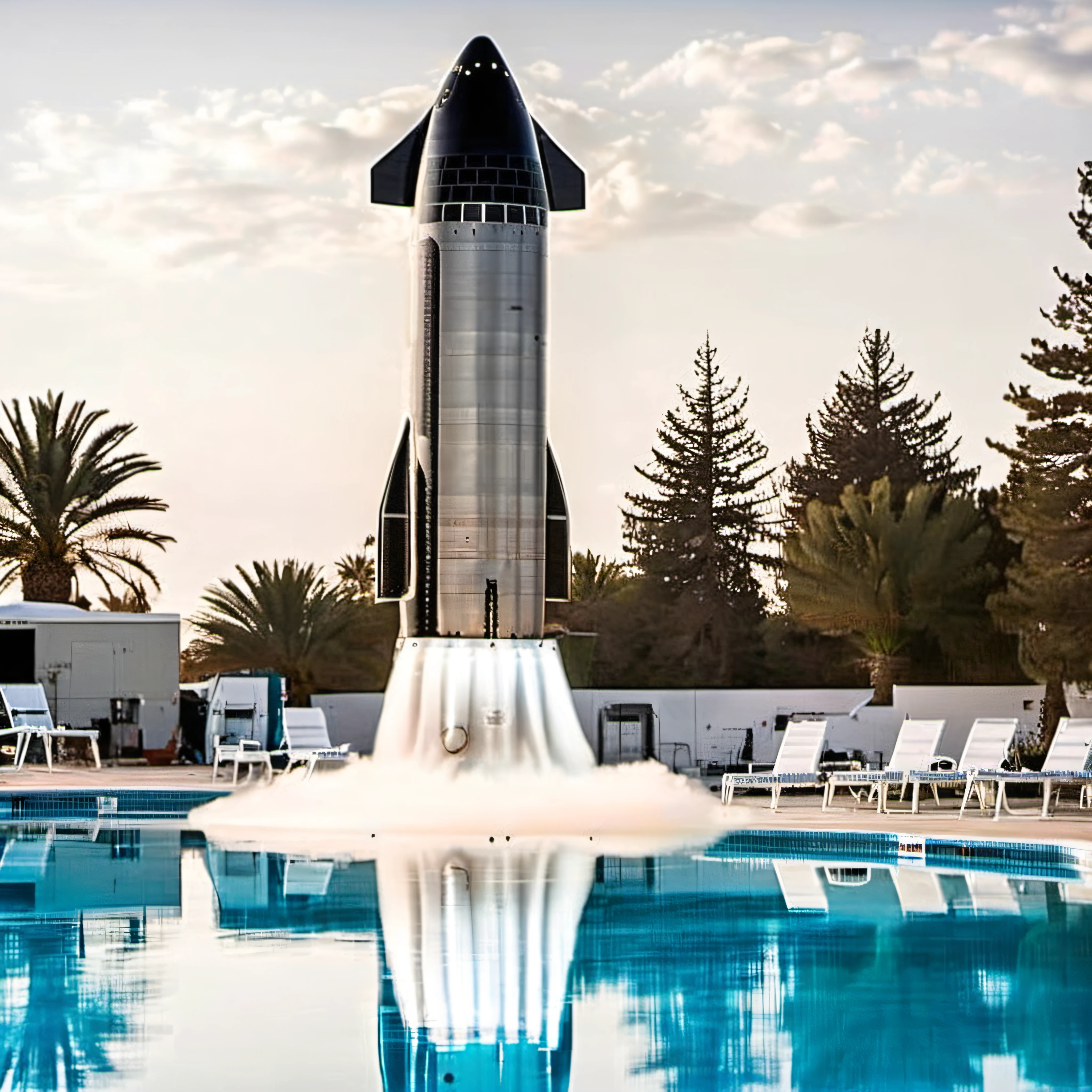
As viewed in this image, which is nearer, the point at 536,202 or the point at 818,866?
the point at 818,866

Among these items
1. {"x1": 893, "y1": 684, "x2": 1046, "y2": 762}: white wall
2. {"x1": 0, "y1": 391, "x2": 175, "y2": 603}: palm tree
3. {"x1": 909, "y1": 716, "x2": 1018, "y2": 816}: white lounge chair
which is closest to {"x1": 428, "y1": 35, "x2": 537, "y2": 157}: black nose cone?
{"x1": 909, "y1": 716, "x2": 1018, "y2": 816}: white lounge chair

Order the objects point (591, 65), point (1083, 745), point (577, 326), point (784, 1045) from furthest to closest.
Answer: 1. point (577, 326)
2. point (591, 65)
3. point (1083, 745)
4. point (784, 1045)

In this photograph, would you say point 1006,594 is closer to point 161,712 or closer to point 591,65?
point 591,65

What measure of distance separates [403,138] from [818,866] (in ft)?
24.1

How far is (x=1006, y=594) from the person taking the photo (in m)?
26.0

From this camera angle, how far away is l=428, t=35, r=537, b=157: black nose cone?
17.0 meters

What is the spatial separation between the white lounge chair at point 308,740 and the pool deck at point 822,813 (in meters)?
0.56

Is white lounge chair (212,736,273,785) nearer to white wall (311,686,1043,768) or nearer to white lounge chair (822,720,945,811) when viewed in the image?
white wall (311,686,1043,768)

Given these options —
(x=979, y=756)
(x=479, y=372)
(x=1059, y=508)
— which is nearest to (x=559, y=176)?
(x=479, y=372)

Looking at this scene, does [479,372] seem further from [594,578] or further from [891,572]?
[594,578]

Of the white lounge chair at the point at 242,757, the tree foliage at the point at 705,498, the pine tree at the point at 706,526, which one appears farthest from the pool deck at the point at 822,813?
the tree foliage at the point at 705,498

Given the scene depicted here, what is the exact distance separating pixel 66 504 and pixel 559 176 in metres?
11.0

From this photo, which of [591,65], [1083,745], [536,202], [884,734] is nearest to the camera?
[1083,745]

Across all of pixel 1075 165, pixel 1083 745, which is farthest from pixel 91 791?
pixel 1075 165
